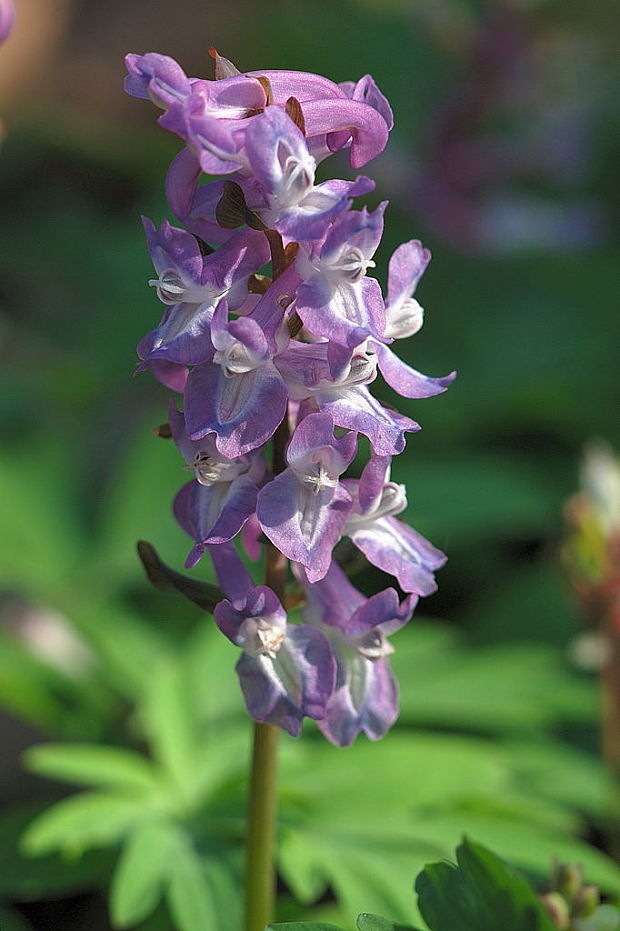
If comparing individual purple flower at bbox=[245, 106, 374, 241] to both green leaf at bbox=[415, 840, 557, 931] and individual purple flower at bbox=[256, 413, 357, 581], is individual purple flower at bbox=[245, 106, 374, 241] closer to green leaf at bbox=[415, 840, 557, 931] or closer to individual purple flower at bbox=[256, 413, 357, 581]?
individual purple flower at bbox=[256, 413, 357, 581]

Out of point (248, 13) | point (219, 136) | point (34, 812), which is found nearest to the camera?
point (219, 136)

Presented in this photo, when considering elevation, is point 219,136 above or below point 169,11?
above

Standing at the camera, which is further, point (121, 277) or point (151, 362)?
point (121, 277)

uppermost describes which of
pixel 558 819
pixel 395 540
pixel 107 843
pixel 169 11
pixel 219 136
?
pixel 219 136

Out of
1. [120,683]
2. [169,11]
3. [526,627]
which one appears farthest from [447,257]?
[169,11]

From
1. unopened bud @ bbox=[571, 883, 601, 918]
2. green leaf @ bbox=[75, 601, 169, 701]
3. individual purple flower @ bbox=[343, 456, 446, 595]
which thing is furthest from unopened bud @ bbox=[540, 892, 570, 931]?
green leaf @ bbox=[75, 601, 169, 701]

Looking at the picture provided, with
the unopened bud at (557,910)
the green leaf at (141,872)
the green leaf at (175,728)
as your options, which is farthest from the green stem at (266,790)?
the green leaf at (175,728)

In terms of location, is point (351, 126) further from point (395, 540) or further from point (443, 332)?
point (443, 332)

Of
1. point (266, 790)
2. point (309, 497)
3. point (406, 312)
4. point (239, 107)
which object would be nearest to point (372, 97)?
point (239, 107)

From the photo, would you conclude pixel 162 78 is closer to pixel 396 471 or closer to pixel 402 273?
pixel 402 273
